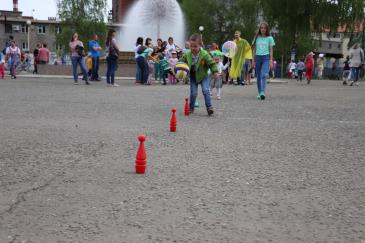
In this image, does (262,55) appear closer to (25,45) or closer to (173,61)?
(173,61)

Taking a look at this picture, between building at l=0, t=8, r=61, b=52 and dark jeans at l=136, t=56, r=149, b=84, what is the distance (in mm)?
85270

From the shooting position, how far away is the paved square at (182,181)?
344 centimetres

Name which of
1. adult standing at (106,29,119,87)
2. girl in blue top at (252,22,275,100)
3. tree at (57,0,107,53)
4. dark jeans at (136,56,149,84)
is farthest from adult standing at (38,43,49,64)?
tree at (57,0,107,53)

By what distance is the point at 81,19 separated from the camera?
73.8 m

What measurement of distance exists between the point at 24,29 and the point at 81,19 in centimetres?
3650

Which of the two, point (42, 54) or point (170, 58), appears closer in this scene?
point (170, 58)

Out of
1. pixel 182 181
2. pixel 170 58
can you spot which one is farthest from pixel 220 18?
pixel 182 181

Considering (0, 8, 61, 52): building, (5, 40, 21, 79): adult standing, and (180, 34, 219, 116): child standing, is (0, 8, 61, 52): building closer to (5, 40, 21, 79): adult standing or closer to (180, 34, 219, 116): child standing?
(5, 40, 21, 79): adult standing

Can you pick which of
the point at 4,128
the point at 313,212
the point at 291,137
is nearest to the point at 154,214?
the point at 313,212

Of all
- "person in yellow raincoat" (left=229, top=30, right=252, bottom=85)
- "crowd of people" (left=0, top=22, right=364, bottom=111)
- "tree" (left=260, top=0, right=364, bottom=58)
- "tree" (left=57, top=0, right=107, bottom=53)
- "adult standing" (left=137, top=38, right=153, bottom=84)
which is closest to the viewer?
"crowd of people" (left=0, top=22, right=364, bottom=111)

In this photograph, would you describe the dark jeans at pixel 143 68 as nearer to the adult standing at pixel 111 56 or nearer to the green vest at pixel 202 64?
the adult standing at pixel 111 56

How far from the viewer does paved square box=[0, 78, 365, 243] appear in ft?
11.3

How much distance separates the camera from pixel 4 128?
7.62m

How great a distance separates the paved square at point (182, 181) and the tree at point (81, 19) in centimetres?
6692
